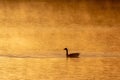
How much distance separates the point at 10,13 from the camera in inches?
62.4

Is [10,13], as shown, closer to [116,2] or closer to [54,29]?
[54,29]

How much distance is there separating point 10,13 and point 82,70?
64 centimetres

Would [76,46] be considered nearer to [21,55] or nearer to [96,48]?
[96,48]

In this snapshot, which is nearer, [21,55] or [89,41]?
[21,55]

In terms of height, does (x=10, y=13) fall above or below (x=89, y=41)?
above

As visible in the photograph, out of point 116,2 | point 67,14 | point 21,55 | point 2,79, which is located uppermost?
point 116,2

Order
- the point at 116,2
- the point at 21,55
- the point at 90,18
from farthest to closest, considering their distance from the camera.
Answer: the point at 116,2
the point at 90,18
the point at 21,55

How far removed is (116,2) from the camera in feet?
5.78

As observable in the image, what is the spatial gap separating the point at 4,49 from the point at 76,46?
1.09 ft

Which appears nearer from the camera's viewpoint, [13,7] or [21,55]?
[21,55]

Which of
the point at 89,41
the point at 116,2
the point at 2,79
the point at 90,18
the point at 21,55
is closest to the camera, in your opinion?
the point at 2,79

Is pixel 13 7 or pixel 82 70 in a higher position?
pixel 13 7

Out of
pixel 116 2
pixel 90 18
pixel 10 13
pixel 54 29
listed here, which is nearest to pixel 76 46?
pixel 54 29

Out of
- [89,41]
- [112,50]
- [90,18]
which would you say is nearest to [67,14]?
[90,18]
